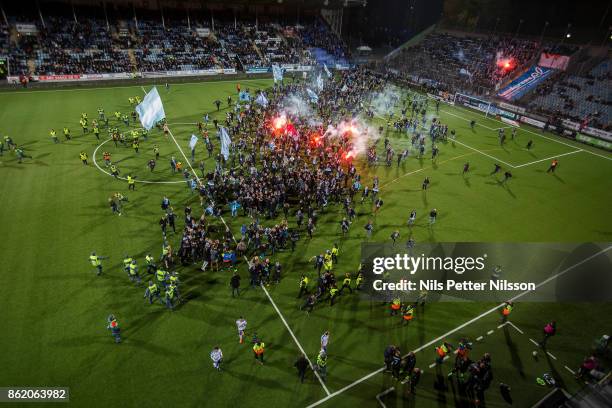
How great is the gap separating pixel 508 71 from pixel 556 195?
36.9 m

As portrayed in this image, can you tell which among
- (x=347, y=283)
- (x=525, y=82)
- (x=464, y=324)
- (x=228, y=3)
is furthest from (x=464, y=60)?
(x=347, y=283)

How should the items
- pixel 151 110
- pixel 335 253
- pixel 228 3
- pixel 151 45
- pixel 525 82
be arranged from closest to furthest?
1. pixel 335 253
2. pixel 151 110
3. pixel 525 82
4. pixel 151 45
5. pixel 228 3

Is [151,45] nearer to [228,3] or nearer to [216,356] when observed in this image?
[228,3]

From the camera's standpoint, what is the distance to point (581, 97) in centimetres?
4716

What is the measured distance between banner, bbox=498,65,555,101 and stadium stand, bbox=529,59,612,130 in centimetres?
163

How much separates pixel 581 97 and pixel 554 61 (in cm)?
1048

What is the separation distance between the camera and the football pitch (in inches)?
543

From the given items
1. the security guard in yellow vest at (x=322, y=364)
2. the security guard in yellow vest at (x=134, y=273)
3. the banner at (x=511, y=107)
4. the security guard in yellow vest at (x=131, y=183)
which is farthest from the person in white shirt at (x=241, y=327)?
the banner at (x=511, y=107)

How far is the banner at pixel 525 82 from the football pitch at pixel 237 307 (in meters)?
26.0

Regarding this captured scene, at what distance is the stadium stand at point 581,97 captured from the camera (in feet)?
143

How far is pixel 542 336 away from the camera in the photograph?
16578 millimetres

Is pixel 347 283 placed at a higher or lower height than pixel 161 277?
lower

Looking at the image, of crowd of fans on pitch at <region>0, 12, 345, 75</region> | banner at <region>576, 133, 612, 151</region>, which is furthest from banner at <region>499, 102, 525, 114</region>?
crowd of fans on pitch at <region>0, 12, 345, 75</region>

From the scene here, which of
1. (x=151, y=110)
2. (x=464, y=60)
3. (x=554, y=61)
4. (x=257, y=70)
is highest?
(x=554, y=61)
